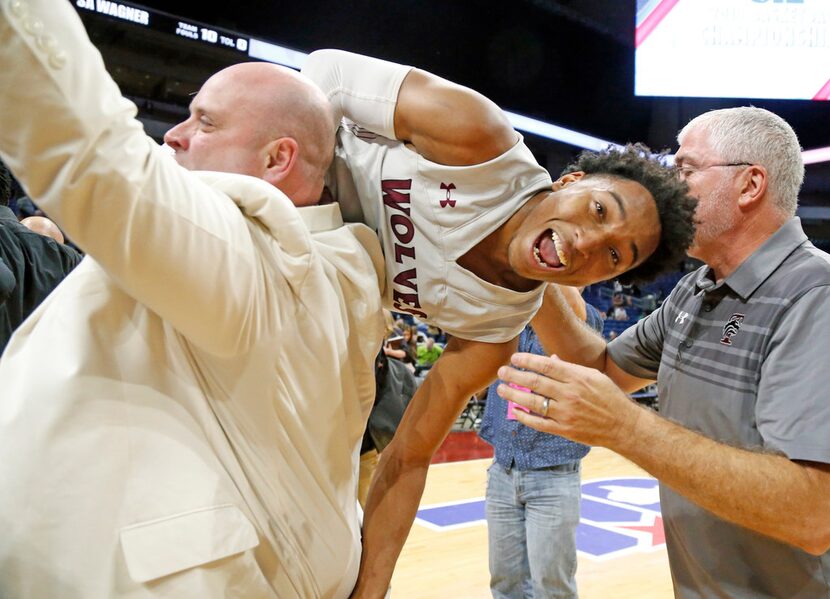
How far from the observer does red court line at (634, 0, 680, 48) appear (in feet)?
28.0

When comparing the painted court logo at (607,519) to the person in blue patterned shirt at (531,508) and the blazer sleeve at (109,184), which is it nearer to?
the person in blue patterned shirt at (531,508)

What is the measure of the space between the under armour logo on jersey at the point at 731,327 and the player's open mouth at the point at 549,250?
0.49 m

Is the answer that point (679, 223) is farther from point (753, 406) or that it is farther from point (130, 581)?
point (130, 581)

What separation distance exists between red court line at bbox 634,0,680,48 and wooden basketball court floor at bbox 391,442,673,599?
5242 millimetres

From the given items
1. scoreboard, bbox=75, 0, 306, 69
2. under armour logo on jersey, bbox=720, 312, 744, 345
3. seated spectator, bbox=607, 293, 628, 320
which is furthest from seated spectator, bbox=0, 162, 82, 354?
seated spectator, bbox=607, 293, 628, 320

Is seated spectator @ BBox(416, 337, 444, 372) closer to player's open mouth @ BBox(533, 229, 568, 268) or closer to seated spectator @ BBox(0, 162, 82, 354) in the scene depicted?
seated spectator @ BBox(0, 162, 82, 354)

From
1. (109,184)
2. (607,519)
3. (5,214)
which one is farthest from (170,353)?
(607,519)

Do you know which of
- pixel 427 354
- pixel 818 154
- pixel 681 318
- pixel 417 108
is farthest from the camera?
pixel 818 154

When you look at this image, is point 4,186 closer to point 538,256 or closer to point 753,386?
point 538,256

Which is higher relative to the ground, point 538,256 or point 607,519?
point 538,256

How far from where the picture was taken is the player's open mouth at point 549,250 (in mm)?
1822

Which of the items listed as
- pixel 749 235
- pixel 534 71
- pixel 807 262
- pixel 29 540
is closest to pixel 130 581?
pixel 29 540

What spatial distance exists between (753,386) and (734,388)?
51mm

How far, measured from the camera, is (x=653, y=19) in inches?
341
